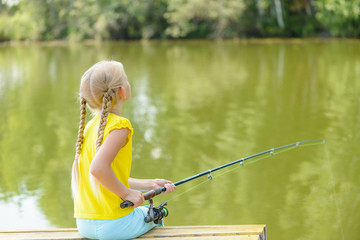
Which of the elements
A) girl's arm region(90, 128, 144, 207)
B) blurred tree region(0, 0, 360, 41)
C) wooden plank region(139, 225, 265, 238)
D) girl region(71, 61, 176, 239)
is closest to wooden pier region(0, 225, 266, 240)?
wooden plank region(139, 225, 265, 238)

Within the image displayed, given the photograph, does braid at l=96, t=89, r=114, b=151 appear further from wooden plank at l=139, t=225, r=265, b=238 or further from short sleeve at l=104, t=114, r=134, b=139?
wooden plank at l=139, t=225, r=265, b=238

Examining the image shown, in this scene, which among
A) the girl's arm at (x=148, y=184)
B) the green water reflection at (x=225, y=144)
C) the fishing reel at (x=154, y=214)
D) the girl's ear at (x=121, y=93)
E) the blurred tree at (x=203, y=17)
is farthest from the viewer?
the blurred tree at (x=203, y=17)

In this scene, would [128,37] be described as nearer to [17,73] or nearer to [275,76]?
[17,73]

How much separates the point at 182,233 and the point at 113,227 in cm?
32

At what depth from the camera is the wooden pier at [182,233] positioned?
221 centimetres

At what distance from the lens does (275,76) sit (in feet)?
40.4

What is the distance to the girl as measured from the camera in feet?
6.76

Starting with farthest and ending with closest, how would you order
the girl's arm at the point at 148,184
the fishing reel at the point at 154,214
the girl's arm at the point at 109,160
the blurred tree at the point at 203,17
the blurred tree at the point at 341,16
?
the blurred tree at the point at 203,17 < the blurred tree at the point at 341,16 < the girl's arm at the point at 148,184 < the fishing reel at the point at 154,214 < the girl's arm at the point at 109,160

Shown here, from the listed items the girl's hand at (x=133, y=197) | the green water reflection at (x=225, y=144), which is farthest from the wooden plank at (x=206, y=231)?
the green water reflection at (x=225, y=144)

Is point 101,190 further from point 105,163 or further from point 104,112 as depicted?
point 104,112

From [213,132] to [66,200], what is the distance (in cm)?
272

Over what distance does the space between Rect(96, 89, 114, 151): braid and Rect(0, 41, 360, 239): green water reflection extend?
1876mm

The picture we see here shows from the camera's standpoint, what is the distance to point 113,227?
2160 millimetres

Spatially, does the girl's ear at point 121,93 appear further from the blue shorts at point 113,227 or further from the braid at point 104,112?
the blue shorts at point 113,227
